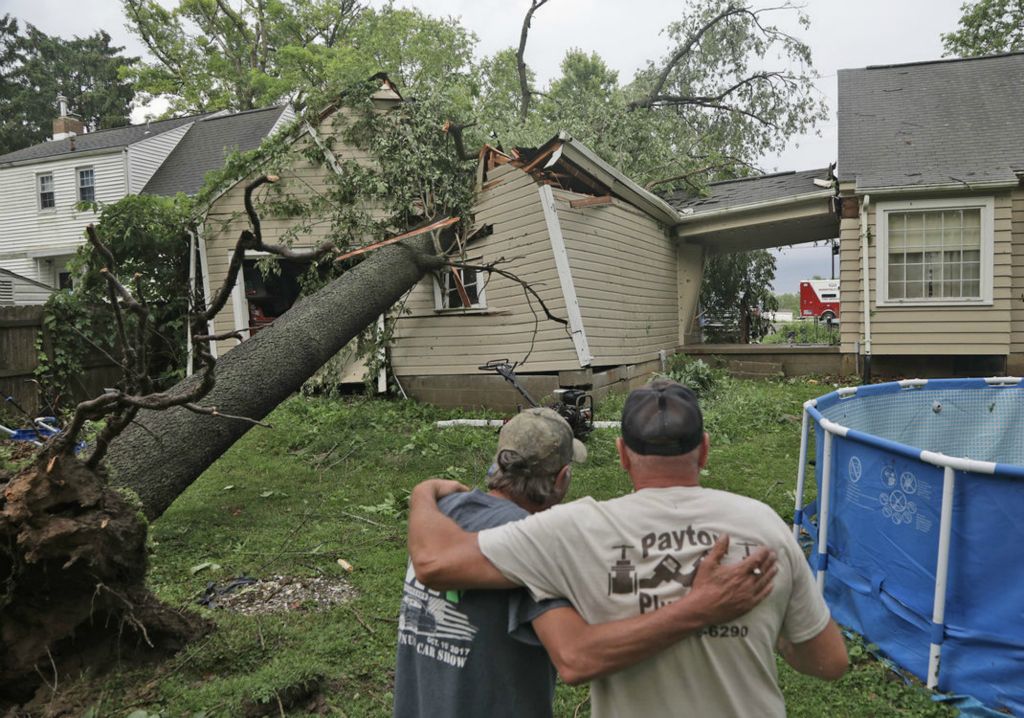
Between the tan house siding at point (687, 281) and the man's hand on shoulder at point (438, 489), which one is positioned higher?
the tan house siding at point (687, 281)

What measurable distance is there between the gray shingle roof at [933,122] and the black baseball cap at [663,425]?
1099 centimetres

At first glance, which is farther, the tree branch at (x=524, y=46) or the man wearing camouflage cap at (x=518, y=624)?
the tree branch at (x=524, y=46)

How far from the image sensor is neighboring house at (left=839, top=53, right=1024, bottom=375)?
10.4 metres

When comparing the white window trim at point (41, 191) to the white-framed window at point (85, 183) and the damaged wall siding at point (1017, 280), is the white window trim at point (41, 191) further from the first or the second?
the damaged wall siding at point (1017, 280)

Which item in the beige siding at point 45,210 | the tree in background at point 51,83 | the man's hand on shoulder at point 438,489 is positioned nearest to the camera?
the man's hand on shoulder at point 438,489

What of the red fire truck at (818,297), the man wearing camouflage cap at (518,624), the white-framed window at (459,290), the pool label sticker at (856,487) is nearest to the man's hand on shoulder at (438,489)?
the man wearing camouflage cap at (518,624)

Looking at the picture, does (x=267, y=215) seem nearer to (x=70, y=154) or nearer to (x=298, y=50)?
(x=70, y=154)

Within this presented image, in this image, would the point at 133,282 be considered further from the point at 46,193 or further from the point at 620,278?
the point at 46,193

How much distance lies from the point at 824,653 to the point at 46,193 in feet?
92.1

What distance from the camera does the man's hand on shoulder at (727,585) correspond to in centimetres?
132

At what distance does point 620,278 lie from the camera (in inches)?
436

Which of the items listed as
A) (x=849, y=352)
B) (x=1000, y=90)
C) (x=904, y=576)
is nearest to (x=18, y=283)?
(x=849, y=352)

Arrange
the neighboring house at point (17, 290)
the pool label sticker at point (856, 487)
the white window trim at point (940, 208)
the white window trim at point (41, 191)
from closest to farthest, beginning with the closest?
the pool label sticker at point (856, 487) < the white window trim at point (940, 208) < the neighboring house at point (17, 290) < the white window trim at point (41, 191)

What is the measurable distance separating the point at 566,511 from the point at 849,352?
1148 centimetres
